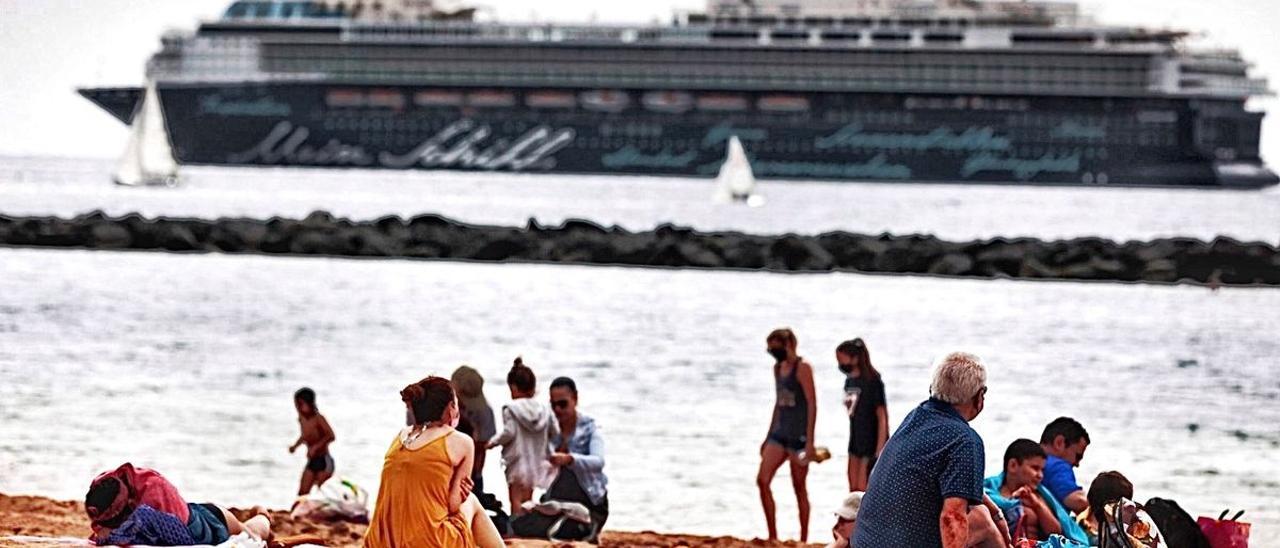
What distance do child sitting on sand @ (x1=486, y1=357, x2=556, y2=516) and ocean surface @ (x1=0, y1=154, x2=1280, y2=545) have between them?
138cm

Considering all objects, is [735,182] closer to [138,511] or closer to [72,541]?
[72,541]

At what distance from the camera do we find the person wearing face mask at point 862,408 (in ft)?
24.1

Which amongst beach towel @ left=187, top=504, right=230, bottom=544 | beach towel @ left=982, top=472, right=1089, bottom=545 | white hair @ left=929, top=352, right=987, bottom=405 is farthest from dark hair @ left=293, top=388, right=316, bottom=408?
white hair @ left=929, top=352, right=987, bottom=405

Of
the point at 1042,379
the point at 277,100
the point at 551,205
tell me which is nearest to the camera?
the point at 1042,379

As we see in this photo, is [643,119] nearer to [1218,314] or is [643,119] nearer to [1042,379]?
[1218,314]

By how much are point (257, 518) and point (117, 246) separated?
26.4 metres

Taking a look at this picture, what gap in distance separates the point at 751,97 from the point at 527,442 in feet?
227

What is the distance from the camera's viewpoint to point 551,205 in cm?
5394

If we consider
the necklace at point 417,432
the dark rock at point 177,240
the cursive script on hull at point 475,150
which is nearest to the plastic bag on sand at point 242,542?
the necklace at point 417,432

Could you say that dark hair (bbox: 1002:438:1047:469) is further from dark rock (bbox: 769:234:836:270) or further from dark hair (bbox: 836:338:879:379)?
dark rock (bbox: 769:234:836:270)

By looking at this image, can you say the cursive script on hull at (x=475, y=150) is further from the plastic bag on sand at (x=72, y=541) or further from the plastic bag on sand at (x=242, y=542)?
the plastic bag on sand at (x=242, y=542)

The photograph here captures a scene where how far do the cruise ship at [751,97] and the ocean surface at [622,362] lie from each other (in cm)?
4550

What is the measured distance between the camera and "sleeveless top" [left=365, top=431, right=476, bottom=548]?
5371 mm

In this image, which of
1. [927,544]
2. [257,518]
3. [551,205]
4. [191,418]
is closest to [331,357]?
[191,418]
